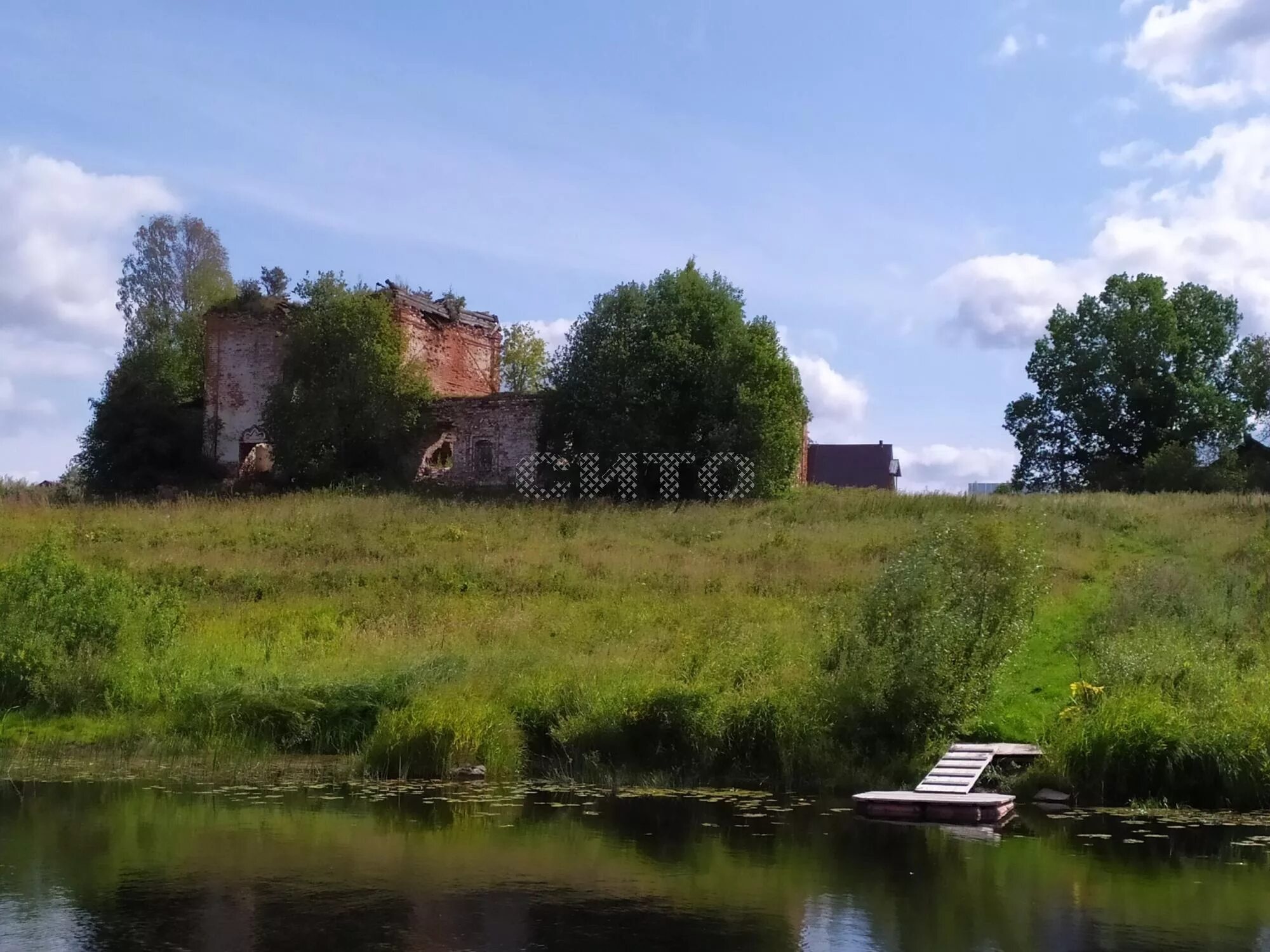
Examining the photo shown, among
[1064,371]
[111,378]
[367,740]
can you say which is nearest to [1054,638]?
[367,740]

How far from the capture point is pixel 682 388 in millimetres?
40969

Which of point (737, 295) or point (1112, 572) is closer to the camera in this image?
point (1112, 572)

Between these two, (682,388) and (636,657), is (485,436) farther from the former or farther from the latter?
(636,657)

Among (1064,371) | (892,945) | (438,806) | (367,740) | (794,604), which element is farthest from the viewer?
(1064,371)

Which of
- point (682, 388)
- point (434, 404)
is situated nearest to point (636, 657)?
point (682, 388)

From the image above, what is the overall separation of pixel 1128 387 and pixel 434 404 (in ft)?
105

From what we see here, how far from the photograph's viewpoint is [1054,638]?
2250cm

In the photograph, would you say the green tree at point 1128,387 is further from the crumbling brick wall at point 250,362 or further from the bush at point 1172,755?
the bush at point 1172,755

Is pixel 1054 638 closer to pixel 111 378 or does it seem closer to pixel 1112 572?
pixel 1112 572

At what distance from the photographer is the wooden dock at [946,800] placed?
1484 cm

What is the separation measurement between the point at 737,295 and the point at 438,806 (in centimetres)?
3060

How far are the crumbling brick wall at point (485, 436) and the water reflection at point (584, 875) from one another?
2734cm

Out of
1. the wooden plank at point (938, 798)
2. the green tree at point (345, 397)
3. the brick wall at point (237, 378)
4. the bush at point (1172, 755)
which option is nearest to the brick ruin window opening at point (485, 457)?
the green tree at point (345, 397)

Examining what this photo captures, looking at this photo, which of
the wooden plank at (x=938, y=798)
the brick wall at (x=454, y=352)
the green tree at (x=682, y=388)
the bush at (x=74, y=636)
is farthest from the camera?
the brick wall at (x=454, y=352)
